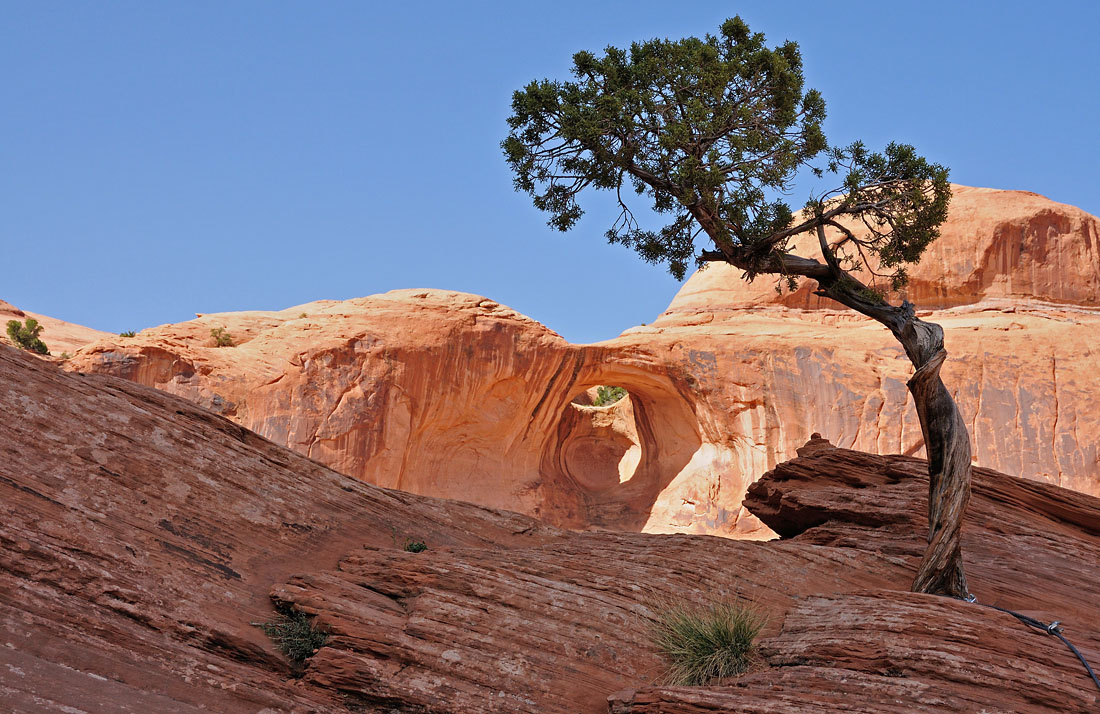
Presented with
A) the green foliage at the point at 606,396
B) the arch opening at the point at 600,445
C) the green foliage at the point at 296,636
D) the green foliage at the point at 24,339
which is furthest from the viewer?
the green foliage at the point at 606,396

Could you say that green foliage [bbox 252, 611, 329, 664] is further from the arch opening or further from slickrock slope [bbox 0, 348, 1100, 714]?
the arch opening

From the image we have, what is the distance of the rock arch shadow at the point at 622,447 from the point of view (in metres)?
36.4

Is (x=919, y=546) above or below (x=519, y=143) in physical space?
below

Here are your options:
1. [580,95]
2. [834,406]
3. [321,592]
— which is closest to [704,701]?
[321,592]

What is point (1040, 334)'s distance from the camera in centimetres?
3197

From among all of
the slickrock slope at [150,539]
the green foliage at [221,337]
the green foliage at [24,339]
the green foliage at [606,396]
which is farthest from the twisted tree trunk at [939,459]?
the green foliage at [24,339]

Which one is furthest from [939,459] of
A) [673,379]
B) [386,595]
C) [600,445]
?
[600,445]

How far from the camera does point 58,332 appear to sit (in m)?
52.1

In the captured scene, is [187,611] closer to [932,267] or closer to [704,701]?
[704,701]

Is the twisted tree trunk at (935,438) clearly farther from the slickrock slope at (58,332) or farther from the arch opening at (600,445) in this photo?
the slickrock slope at (58,332)

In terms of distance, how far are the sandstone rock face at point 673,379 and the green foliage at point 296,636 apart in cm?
2011

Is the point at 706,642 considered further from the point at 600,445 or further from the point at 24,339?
the point at 24,339

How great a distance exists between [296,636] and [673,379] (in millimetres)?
25568

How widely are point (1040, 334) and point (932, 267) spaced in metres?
6.24
